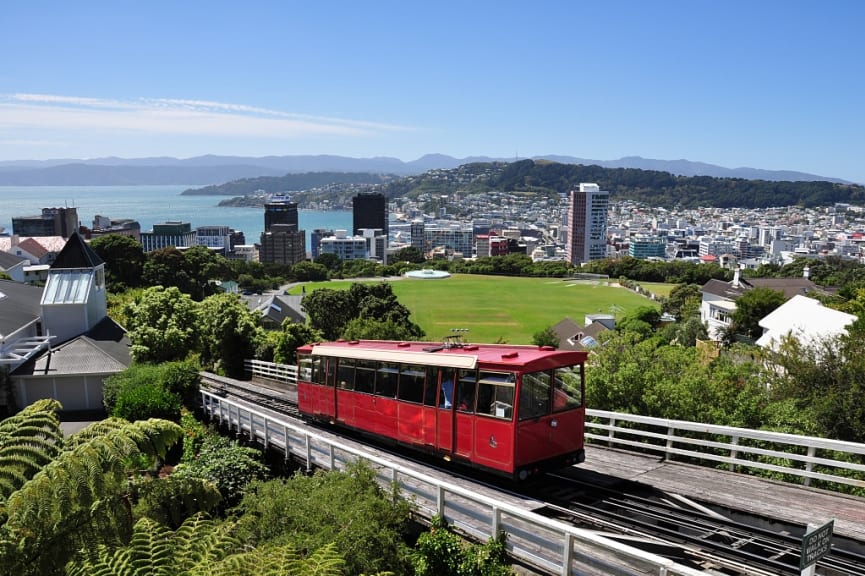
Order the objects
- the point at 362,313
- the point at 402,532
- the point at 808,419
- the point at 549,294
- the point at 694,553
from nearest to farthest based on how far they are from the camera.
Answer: the point at 694,553 < the point at 402,532 < the point at 808,419 < the point at 362,313 < the point at 549,294

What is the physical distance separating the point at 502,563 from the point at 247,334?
27722 mm

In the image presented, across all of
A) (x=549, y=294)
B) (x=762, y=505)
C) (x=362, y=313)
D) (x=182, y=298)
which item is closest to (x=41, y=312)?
(x=182, y=298)

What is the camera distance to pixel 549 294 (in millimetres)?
116125

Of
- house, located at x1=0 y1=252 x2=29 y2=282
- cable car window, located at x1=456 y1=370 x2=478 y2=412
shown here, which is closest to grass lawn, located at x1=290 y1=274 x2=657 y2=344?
house, located at x1=0 y1=252 x2=29 y2=282

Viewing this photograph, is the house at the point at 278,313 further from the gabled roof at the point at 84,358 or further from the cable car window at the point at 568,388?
the cable car window at the point at 568,388

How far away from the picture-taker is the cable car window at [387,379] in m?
14.0

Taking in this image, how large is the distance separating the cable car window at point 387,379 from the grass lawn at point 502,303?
184 ft

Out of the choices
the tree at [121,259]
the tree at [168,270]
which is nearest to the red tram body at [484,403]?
the tree at [121,259]

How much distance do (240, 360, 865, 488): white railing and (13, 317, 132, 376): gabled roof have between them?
20.4 m

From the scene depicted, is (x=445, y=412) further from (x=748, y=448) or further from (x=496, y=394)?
(x=748, y=448)

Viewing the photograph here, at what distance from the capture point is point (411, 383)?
13.4 m

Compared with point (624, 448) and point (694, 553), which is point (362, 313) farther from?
point (694, 553)

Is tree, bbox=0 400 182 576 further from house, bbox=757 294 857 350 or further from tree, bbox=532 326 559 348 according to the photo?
tree, bbox=532 326 559 348

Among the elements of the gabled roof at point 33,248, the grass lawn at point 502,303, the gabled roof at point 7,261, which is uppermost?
the gabled roof at point 7,261
